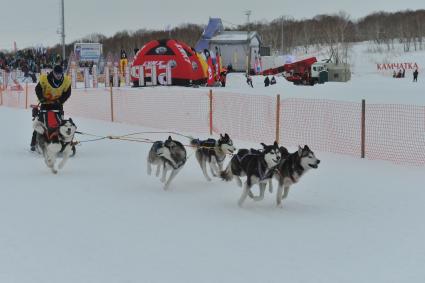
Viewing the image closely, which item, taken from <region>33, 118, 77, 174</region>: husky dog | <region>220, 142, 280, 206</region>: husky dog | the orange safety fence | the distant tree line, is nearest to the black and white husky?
<region>220, 142, 280, 206</region>: husky dog

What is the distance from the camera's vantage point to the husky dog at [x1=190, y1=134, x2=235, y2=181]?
6.99 metres

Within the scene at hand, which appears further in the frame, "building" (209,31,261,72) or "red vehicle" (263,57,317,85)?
"building" (209,31,261,72)

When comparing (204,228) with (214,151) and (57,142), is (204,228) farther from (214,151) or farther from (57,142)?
(57,142)

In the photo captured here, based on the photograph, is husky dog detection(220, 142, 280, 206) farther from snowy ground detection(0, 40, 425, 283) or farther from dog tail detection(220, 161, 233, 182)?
dog tail detection(220, 161, 233, 182)

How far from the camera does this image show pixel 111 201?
6090 millimetres

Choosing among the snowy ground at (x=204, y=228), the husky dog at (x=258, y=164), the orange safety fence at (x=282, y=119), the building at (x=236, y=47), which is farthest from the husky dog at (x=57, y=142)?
the building at (x=236, y=47)

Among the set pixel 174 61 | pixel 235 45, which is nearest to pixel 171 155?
pixel 174 61

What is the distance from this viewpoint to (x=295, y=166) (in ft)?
18.4

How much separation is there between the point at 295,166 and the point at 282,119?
6.68 meters

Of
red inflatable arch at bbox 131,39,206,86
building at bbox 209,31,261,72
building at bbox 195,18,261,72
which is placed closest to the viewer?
red inflatable arch at bbox 131,39,206,86

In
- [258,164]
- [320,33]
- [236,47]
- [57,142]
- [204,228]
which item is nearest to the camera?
[204,228]

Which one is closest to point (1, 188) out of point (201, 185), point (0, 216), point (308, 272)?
point (0, 216)

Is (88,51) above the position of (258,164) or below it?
above

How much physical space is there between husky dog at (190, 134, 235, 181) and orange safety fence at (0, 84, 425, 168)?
9.51 ft
